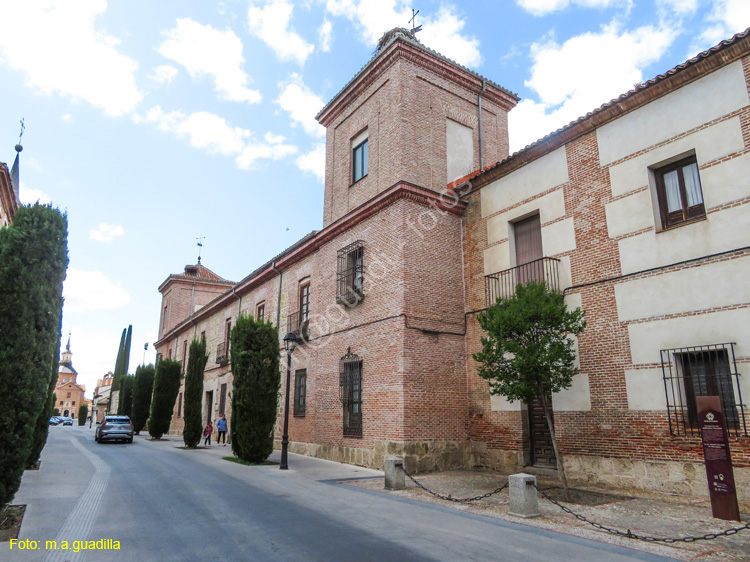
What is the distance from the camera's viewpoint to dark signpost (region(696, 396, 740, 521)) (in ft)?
21.0

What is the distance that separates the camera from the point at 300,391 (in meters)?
16.5

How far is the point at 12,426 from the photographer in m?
5.66

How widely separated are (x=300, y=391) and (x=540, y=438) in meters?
8.30

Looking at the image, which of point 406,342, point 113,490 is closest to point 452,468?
point 406,342

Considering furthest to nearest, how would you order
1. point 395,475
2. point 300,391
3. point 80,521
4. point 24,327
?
1. point 300,391
2. point 395,475
3. point 80,521
4. point 24,327

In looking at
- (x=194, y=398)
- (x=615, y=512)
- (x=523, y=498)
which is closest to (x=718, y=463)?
(x=615, y=512)

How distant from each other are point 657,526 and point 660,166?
6242mm

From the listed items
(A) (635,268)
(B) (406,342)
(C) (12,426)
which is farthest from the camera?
(B) (406,342)

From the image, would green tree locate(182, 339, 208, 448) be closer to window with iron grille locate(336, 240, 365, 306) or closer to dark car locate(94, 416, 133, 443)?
dark car locate(94, 416, 133, 443)

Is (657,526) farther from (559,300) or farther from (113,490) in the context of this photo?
(113,490)

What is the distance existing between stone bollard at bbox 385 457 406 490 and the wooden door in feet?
11.2

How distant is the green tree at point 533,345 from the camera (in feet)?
27.0

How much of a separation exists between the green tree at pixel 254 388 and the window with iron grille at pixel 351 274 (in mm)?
2282

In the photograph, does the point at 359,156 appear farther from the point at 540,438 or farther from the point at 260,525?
the point at 260,525
